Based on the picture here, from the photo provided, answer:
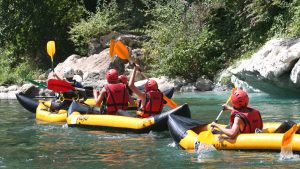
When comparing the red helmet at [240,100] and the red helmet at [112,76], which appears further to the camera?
the red helmet at [112,76]

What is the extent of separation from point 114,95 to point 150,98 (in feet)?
3.01

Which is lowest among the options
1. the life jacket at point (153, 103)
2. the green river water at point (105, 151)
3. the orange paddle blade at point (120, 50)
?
the green river water at point (105, 151)

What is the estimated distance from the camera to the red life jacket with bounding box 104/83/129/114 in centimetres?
959

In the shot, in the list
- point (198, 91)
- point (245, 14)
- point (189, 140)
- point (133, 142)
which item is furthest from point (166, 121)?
point (245, 14)

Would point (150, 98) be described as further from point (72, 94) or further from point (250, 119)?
point (72, 94)

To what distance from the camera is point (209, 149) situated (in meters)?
7.15

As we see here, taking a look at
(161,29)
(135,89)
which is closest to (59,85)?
(135,89)

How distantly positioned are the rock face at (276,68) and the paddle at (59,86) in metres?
4.69

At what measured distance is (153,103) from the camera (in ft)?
29.4

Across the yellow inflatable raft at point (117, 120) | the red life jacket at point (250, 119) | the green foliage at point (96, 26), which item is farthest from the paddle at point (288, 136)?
the green foliage at point (96, 26)

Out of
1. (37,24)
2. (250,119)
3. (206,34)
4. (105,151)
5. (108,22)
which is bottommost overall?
(105,151)

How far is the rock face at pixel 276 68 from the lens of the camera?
1332 centimetres

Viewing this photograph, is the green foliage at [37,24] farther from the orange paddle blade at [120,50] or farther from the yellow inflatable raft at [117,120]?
the yellow inflatable raft at [117,120]

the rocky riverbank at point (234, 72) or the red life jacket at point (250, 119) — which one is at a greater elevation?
the rocky riverbank at point (234, 72)
